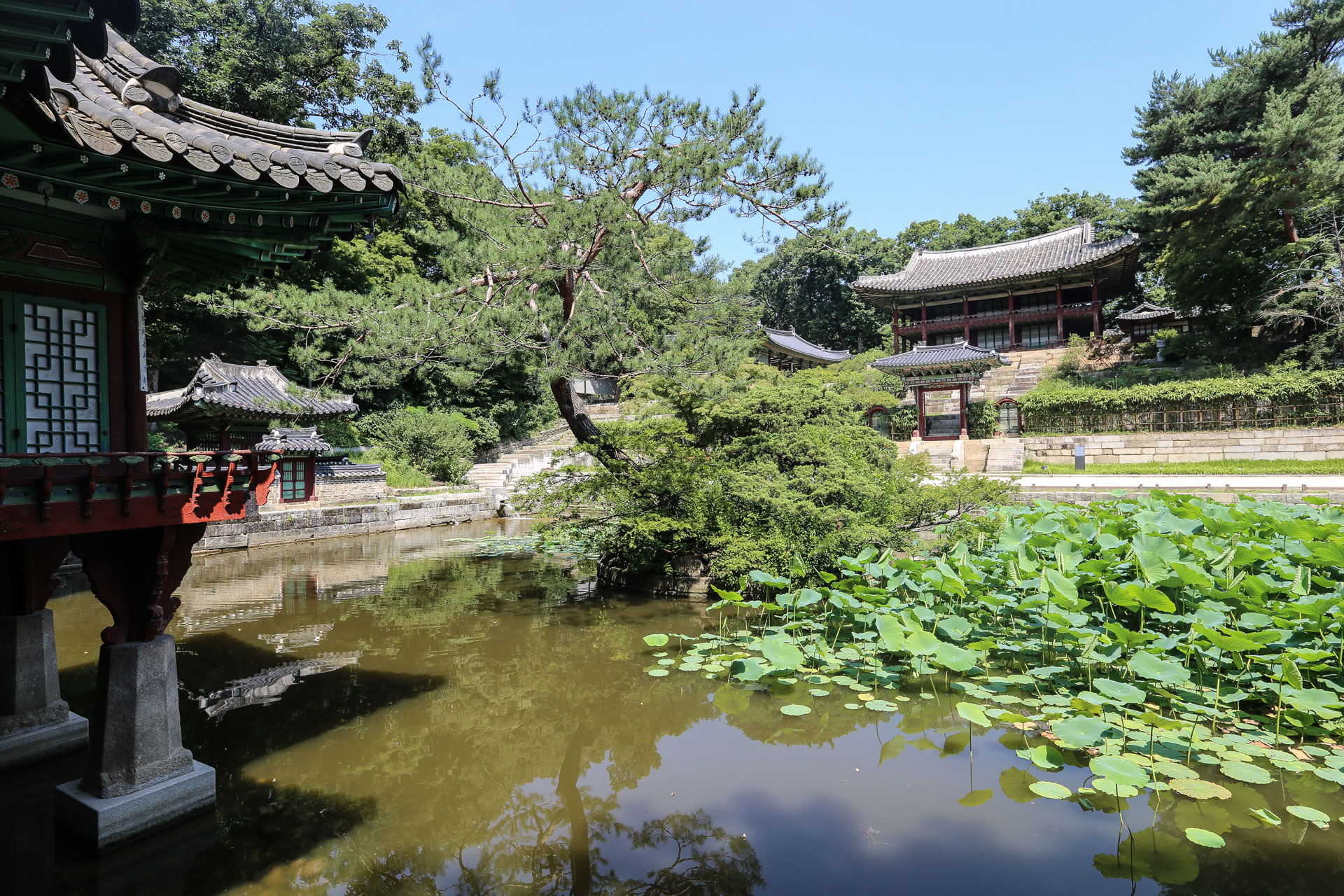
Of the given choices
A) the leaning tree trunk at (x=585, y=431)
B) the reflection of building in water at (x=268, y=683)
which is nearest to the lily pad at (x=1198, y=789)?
the reflection of building in water at (x=268, y=683)

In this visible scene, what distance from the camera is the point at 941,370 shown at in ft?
77.4

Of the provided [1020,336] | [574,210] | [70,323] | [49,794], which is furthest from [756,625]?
[1020,336]

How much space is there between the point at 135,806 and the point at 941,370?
79.0 feet

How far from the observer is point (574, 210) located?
678cm

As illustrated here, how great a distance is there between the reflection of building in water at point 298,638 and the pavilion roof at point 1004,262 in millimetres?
29857

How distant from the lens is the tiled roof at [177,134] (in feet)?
9.08

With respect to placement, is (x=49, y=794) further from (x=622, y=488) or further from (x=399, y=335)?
(x=622, y=488)

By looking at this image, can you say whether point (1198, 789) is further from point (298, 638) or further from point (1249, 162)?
point (1249, 162)

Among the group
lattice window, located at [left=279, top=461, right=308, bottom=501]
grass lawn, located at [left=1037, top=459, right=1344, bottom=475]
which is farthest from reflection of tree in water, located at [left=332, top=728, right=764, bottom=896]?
grass lawn, located at [left=1037, top=459, right=1344, bottom=475]

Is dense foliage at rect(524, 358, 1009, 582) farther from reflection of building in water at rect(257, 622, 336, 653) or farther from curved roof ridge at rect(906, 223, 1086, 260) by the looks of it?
curved roof ridge at rect(906, 223, 1086, 260)

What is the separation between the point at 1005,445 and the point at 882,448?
49.3ft

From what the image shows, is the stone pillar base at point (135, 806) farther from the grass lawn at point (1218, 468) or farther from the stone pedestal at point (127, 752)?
the grass lawn at point (1218, 468)

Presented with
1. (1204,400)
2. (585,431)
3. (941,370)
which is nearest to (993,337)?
(941,370)

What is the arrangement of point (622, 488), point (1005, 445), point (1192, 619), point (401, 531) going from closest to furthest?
point (1192, 619)
point (622, 488)
point (401, 531)
point (1005, 445)
